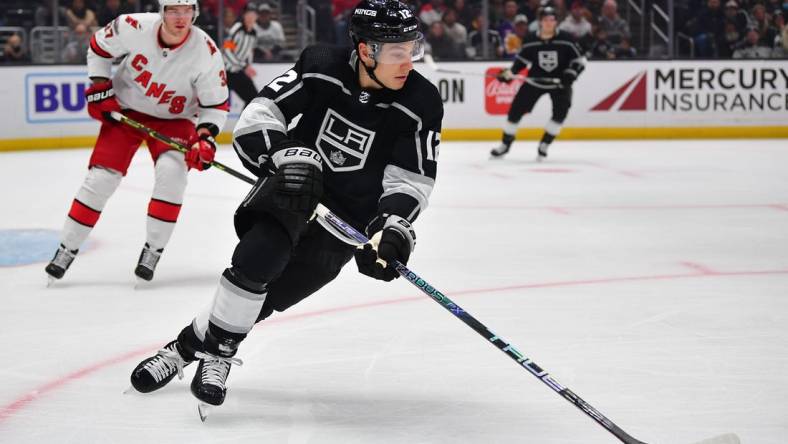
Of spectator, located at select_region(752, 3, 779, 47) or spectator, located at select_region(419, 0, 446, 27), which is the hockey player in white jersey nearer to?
spectator, located at select_region(419, 0, 446, 27)

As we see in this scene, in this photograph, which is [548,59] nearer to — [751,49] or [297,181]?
[751,49]

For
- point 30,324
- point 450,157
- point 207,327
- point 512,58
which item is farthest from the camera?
point 512,58

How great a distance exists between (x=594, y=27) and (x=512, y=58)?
878 mm

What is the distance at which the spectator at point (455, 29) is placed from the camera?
11.0 m

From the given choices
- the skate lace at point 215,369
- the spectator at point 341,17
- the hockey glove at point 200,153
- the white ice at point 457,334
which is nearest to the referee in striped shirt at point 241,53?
the spectator at point 341,17

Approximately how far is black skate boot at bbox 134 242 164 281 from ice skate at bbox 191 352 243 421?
171cm

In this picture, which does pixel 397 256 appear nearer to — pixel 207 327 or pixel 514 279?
pixel 207 327

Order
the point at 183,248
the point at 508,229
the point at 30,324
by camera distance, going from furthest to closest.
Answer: the point at 508,229 → the point at 183,248 → the point at 30,324

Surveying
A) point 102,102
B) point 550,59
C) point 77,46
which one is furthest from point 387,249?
point 77,46

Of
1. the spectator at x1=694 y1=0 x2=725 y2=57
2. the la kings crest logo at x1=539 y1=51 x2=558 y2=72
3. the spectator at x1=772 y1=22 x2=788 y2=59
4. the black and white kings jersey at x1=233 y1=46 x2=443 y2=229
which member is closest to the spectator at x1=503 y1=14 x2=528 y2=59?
the la kings crest logo at x1=539 y1=51 x2=558 y2=72

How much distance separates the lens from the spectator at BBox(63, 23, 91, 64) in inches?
385

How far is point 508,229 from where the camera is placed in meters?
5.89

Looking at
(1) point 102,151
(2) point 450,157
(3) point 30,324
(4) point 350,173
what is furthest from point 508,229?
(2) point 450,157

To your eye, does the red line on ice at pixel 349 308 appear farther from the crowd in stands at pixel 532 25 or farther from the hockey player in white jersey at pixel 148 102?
the crowd in stands at pixel 532 25
